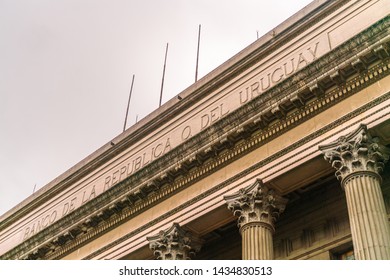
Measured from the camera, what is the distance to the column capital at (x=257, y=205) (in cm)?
2159

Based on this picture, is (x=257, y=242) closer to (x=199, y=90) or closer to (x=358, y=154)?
(x=358, y=154)

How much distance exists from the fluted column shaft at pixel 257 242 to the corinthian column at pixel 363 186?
3.37 meters

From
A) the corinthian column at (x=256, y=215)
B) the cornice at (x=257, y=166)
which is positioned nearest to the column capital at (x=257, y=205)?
the corinthian column at (x=256, y=215)

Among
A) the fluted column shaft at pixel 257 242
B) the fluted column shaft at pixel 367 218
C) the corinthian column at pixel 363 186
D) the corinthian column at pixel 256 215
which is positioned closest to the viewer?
the fluted column shaft at pixel 367 218

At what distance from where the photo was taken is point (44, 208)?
3562 centimetres

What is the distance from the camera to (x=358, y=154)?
765 inches

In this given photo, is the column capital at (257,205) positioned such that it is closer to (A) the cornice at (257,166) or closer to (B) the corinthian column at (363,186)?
(A) the cornice at (257,166)

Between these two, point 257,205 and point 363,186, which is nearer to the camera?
point 363,186

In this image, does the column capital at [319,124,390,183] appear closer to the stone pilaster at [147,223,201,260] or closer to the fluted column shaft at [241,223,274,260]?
the fluted column shaft at [241,223,274,260]

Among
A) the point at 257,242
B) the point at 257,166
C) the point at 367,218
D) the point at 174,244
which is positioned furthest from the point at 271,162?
the point at 174,244

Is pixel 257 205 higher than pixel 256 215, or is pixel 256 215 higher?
pixel 257 205

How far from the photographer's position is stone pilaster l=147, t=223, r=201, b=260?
78.1 ft

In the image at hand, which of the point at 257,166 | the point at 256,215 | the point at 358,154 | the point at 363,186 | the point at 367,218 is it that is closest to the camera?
the point at 367,218

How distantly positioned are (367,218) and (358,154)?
234 cm
